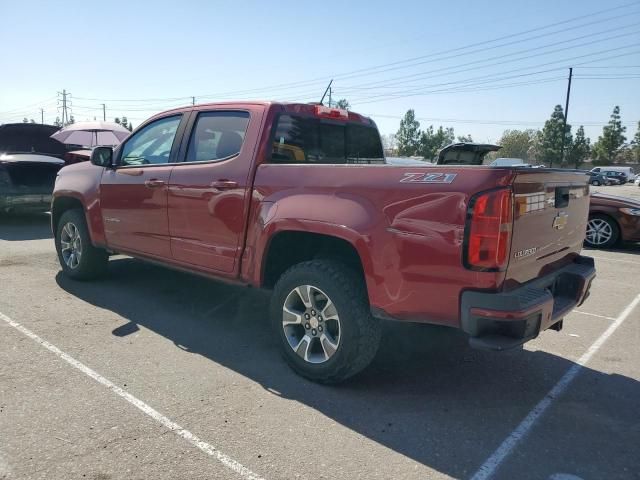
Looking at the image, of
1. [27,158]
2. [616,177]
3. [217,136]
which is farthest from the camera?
[616,177]

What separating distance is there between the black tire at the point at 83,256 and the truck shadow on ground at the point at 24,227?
3.41 m

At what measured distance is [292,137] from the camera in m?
4.18

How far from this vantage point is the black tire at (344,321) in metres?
3.29

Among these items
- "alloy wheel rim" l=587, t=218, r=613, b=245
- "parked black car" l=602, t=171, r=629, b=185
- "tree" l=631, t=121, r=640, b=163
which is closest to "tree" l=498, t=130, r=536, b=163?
"tree" l=631, t=121, r=640, b=163

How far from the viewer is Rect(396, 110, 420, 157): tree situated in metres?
89.5

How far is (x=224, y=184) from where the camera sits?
4.03m

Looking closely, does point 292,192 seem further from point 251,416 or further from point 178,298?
point 178,298

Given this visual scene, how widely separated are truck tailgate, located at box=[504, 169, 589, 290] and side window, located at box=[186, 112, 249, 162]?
221cm

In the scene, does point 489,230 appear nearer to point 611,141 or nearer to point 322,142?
point 322,142

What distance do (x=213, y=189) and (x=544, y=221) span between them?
2.47 meters

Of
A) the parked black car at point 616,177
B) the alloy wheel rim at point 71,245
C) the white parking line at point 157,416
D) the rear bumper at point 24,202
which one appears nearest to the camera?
the white parking line at point 157,416

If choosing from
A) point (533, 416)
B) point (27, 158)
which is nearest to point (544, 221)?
point (533, 416)

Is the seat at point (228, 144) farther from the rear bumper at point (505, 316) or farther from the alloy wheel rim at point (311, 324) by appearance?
the rear bumper at point (505, 316)

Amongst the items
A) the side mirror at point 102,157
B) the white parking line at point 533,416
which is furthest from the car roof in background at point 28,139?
the white parking line at point 533,416
